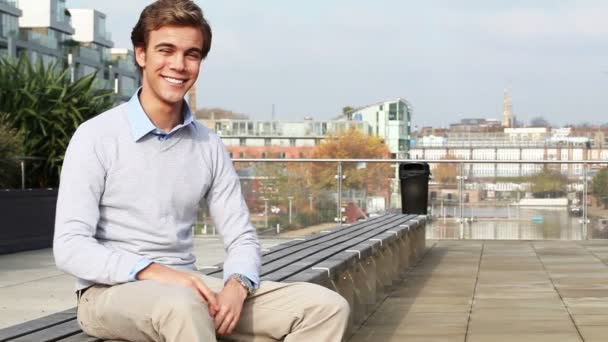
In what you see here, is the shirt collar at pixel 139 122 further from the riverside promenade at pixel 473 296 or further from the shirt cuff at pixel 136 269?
the riverside promenade at pixel 473 296

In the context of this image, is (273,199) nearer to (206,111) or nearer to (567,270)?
(567,270)

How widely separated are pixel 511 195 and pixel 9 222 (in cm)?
646

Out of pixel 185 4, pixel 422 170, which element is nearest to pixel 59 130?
pixel 422 170

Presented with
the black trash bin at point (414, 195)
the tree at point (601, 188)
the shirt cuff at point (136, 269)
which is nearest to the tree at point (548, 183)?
the tree at point (601, 188)

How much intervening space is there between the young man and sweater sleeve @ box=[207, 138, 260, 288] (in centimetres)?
1

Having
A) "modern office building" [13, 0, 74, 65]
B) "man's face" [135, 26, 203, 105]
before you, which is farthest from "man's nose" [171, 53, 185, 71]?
"modern office building" [13, 0, 74, 65]

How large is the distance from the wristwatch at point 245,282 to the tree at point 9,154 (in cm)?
1086

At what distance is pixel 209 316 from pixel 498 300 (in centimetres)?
583

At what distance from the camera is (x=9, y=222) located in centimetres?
1319

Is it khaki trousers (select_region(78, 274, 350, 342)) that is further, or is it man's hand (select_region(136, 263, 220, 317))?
man's hand (select_region(136, 263, 220, 317))

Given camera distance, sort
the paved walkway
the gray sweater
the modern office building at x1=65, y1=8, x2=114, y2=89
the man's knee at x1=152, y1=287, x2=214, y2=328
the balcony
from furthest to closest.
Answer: the modern office building at x1=65, y1=8, x2=114, y2=89, the balcony, the paved walkway, the gray sweater, the man's knee at x1=152, y1=287, x2=214, y2=328

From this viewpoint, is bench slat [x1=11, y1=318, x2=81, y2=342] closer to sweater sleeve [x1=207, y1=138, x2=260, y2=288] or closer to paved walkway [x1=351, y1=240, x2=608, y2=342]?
sweater sleeve [x1=207, y1=138, x2=260, y2=288]

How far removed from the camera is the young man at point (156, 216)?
3574 millimetres

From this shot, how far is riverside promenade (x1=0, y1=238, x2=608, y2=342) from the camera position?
7.31m
